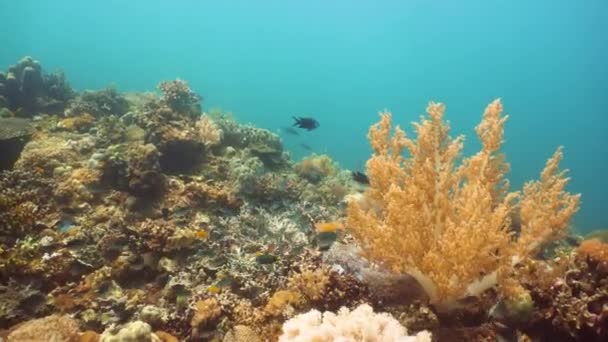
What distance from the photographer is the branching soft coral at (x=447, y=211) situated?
12.6 ft

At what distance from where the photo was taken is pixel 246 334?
15.4 feet

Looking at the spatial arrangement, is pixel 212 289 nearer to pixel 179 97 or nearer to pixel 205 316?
pixel 205 316

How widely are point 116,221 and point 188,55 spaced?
18500 cm

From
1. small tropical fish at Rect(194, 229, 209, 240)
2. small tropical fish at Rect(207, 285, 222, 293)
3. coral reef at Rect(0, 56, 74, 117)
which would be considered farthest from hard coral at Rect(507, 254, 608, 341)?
coral reef at Rect(0, 56, 74, 117)

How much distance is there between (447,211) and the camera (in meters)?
4.38

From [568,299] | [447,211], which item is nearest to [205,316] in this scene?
[447,211]

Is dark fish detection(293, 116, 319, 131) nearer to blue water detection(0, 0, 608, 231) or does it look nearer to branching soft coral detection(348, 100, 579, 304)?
branching soft coral detection(348, 100, 579, 304)

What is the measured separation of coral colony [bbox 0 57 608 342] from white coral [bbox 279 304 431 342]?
1 cm

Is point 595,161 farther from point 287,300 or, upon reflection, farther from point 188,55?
point 188,55

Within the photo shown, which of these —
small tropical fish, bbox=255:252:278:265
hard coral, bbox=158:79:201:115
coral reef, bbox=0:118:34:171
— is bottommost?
small tropical fish, bbox=255:252:278:265

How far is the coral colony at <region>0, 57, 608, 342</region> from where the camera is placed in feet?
13.0

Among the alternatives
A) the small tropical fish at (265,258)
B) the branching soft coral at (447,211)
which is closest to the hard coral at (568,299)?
the branching soft coral at (447,211)

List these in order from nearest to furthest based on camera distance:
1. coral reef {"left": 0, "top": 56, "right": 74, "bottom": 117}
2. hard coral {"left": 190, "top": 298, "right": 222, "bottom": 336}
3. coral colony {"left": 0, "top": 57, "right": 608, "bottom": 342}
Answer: coral colony {"left": 0, "top": 57, "right": 608, "bottom": 342}, hard coral {"left": 190, "top": 298, "right": 222, "bottom": 336}, coral reef {"left": 0, "top": 56, "right": 74, "bottom": 117}

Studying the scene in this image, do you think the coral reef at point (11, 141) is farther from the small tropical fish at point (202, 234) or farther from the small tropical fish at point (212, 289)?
the small tropical fish at point (212, 289)
